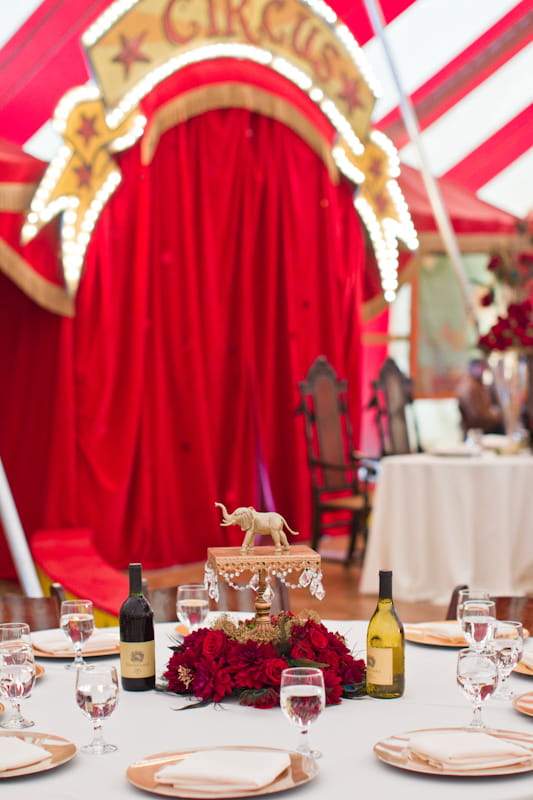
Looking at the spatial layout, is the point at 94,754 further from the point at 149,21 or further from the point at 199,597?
the point at 149,21

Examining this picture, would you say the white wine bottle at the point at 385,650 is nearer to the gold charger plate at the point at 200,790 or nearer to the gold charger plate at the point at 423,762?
the gold charger plate at the point at 423,762

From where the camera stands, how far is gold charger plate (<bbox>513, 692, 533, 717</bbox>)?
1.58 metres

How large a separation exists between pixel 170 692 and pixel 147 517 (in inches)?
A: 174

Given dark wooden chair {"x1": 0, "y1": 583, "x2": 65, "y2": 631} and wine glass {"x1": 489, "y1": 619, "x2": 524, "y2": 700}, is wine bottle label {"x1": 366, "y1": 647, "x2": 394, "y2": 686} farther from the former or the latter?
dark wooden chair {"x1": 0, "y1": 583, "x2": 65, "y2": 631}

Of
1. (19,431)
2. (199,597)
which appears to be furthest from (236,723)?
(19,431)

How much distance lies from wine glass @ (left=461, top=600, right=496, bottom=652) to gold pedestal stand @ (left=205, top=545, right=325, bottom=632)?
25cm

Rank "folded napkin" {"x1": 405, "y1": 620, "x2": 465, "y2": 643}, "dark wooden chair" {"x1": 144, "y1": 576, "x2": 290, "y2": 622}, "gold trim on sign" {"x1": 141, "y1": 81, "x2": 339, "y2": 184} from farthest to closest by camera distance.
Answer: "gold trim on sign" {"x1": 141, "y1": 81, "x2": 339, "y2": 184} → "dark wooden chair" {"x1": 144, "y1": 576, "x2": 290, "y2": 622} → "folded napkin" {"x1": 405, "y1": 620, "x2": 465, "y2": 643}

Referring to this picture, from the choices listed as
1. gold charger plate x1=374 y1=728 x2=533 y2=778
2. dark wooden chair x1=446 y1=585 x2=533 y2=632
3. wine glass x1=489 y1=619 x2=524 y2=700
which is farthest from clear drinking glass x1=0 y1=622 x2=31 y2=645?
dark wooden chair x1=446 y1=585 x2=533 y2=632

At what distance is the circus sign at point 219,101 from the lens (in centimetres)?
555

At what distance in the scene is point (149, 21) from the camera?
591 centimetres

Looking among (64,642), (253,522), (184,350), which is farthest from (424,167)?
(253,522)

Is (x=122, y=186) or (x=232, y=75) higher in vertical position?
(x=232, y=75)

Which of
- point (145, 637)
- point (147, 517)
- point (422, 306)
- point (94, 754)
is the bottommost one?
point (94, 754)

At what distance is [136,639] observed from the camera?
1720 millimetres
